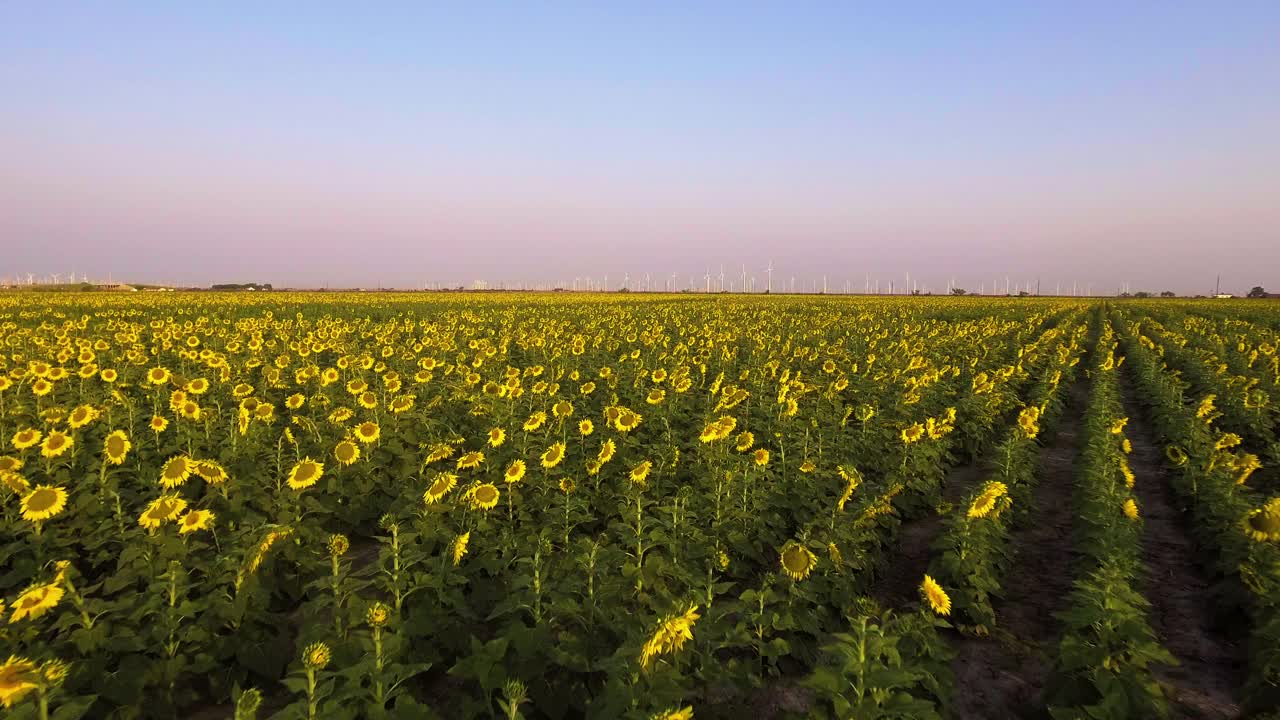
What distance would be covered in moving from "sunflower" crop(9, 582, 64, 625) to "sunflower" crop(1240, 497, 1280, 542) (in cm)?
702

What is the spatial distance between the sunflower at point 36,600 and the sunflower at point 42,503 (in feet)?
5.16

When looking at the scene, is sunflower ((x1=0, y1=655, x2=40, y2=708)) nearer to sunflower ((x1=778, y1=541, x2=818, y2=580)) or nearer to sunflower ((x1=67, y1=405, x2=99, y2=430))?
sunflower ((x1=778, y1=541, x2=818, y2=580))

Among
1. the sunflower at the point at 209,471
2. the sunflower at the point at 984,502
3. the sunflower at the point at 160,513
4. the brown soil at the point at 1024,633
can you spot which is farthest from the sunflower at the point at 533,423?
the brown soil at the point at 1024,633

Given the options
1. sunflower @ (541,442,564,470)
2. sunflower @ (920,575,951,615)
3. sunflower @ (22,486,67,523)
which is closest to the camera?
sunflower @ (920,575,951,615)

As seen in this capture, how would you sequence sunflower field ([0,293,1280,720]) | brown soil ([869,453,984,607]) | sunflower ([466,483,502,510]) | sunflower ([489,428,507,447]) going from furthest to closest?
sunflower ([489,428,507,447]) → brown soil ([869,453,984,607]) → sunflower ([466,483,502,510]) → sunflower field ([0,293,1280,720])

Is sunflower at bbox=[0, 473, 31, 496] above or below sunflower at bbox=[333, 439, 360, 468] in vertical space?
above

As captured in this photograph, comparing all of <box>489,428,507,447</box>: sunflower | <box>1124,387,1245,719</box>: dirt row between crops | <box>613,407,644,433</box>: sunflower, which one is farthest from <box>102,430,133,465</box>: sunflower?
<box>1124,387,1245,719</box>: dirt row between crops

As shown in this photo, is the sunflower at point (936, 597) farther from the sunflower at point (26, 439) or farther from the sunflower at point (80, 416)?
the sunflower at point (80, 416)

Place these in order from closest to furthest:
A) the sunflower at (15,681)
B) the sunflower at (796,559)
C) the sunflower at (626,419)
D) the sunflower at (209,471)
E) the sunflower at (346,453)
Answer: the sunflower at (15,681) → the sunflower at (796,559) → the sunflower at (209,471) → the sunflower at (346,453) → the sunflower at (626,419)

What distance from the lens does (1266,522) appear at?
13.0 feet

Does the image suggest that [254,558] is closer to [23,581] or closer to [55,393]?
[23,581]

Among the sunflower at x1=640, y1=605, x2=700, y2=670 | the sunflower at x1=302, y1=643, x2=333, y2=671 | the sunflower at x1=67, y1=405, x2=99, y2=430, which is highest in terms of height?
the sunflower at x1=67, y1=405, x2=99, y2=430

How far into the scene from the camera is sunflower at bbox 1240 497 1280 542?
12.8ft

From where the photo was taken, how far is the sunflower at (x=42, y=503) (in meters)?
4.36
